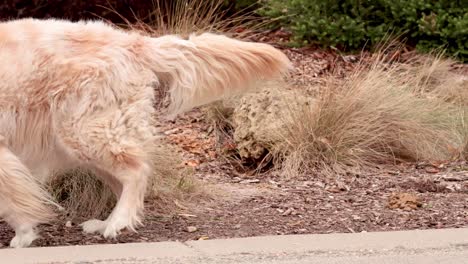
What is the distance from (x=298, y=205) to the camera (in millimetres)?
6664

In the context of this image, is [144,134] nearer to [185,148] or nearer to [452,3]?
[185,148]

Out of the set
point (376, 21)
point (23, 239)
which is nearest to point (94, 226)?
point (23, 239)

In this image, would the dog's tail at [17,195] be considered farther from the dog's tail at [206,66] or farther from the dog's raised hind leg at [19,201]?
the dog's tail at [206,66]

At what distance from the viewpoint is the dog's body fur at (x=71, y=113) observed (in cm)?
572

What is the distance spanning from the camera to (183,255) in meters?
5.01

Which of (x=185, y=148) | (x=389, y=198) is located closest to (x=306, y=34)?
(x=185, y=148)

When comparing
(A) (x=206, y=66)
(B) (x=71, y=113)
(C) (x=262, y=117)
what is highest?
(A) (x=206, y=66)

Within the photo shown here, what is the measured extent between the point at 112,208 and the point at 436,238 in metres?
2.40

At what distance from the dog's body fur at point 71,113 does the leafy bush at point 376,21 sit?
496cm

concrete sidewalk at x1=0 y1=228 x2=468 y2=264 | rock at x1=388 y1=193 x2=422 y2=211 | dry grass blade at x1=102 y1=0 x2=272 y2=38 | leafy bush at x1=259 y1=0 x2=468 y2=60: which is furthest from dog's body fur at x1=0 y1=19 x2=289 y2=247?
leafy bush at x1=259 y1=0 x2=468 y2=60

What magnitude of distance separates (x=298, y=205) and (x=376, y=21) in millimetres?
4800

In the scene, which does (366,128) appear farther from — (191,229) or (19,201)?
(19,201)

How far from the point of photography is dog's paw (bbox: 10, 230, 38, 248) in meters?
5.62

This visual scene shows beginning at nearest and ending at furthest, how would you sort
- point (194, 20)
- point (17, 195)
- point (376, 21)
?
point (17, 195), point (194, 20), point (376, 21)
